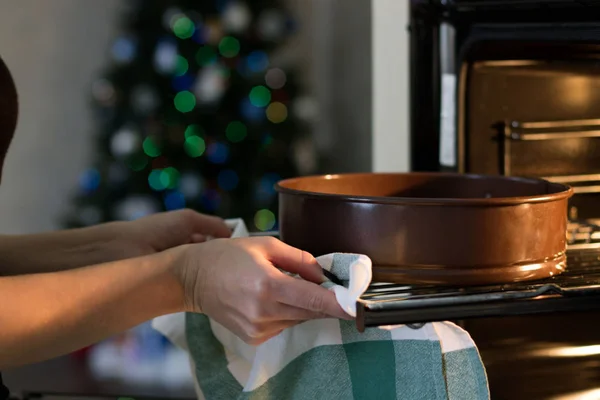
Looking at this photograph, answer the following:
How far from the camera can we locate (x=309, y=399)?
0.65 meters

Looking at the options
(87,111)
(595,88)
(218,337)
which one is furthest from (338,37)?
(218,337)

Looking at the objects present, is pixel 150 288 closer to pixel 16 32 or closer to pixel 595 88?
pixel 595 88

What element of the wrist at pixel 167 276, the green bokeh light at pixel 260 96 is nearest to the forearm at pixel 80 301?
the wrist at pixel 167 276

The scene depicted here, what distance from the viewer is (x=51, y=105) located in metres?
3.40

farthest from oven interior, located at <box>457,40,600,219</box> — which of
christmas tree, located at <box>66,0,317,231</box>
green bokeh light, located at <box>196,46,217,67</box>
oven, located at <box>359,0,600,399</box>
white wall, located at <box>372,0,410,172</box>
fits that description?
green bokeh light, located at <box>196,46,217,67</box>

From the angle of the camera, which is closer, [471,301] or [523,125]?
[471,301]

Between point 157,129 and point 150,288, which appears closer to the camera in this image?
point 150,288

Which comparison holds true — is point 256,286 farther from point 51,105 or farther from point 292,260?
point 51,105

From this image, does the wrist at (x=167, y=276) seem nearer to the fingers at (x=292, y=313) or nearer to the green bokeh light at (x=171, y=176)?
the fingers at (x=292, y=313)

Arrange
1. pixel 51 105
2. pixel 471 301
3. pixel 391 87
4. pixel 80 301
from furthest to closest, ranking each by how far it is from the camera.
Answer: pixel 51 105, pixel 391 87, pixel 80 301, pixel 471 301

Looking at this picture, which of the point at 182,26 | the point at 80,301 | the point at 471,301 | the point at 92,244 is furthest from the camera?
the point at 182,26

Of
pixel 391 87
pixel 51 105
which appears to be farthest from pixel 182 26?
pixel 391 87

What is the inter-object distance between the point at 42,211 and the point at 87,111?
1.80 feet

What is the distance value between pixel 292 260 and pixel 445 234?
136 millimetres
